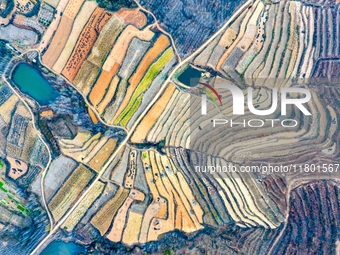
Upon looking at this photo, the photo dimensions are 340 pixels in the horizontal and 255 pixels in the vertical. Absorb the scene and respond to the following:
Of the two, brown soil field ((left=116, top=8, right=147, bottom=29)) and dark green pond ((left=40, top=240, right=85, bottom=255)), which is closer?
brown soil field ((left=116, top=8, right=147, bottom=29))

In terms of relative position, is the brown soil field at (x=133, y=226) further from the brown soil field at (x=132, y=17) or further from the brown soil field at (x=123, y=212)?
the brown soil field at (x=132, y=17)

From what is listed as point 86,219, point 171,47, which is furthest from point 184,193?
point 171,47

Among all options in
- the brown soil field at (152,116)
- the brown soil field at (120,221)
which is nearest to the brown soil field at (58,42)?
the brown soil field at (152,116)

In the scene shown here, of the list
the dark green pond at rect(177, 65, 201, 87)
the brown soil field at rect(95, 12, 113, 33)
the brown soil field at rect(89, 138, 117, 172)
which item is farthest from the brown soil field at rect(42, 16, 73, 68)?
the dark green pond at rect(177, 65, 201, 87)

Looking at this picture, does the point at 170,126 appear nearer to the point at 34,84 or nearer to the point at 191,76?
the point at 191,76

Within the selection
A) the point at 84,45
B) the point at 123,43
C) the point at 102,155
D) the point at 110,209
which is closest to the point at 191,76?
the point at 123,43

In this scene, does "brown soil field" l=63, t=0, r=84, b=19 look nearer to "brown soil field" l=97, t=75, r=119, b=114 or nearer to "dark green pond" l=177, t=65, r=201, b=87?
"brown soil field" l=97, t=75, r=119, b=114
